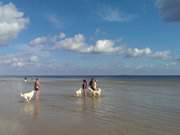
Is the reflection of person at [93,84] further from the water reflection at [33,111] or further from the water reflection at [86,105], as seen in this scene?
the water reflection at [33,111]

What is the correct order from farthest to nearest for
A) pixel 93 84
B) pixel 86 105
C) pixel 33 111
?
1. pixel 93 84
2. pixel 86 105
3. pixel 33 111

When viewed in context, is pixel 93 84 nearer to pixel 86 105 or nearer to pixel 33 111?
pixel 86 105

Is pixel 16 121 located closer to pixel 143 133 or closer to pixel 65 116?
pixel 65 116

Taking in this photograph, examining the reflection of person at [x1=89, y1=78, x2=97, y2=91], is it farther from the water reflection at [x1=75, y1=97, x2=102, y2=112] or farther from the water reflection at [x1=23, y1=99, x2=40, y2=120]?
the water reflection at [x1=23, y1=99, x2=40, y2=120]

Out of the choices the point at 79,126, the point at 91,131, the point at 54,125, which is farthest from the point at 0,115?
the point at 91,131

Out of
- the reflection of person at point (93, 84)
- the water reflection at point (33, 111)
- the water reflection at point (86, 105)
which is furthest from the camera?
the reflection of person at point (93, 84)

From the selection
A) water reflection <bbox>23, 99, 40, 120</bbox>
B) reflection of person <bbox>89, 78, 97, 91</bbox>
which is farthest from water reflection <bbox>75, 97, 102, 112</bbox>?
reflection of person <bbox>89, 78, 97, 91</bbox>

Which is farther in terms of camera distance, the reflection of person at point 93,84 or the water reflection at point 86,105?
the reflection of person at point 93,84

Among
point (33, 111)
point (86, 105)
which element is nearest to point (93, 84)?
point (86, 105)

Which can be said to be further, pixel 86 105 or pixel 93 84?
pixel 93 84

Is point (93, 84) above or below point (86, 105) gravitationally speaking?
above

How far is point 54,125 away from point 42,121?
118cm

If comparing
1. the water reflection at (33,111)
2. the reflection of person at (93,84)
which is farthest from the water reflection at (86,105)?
the reflection of person at (93,84)

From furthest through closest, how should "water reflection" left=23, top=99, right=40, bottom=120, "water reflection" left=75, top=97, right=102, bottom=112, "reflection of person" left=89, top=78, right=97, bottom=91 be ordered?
"reflection of person" left=89, top=78, right=97, bottom=91, "water reflection" left=75, top=97, right=102, bottom=112, "water reflection" left=23, top=99, right=40, bottom=120
